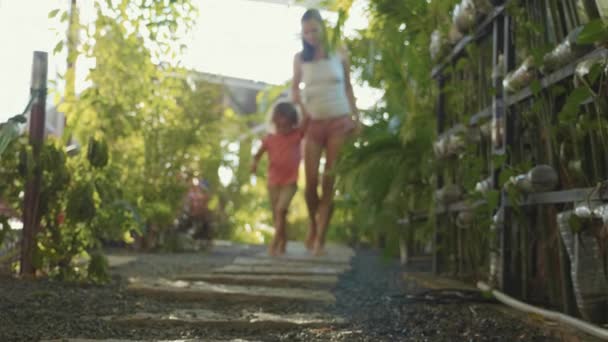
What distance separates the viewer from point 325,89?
4668 mm

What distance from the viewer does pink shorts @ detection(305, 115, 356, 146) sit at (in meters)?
4.59

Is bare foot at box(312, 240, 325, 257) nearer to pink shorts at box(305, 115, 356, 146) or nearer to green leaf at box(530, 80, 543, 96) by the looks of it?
pink shorts at box(305, 115, 356, 146)

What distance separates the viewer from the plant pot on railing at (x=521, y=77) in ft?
6.00

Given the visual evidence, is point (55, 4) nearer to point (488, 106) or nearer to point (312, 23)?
point (488, 106)

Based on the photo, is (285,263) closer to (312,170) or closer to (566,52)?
(312,170)

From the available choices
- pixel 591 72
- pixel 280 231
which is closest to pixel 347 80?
pixel 280 231

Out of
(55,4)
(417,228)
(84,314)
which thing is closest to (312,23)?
(417,228)

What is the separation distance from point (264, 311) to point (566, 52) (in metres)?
1.14

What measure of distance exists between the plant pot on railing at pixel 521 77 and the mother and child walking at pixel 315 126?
2.51 metres

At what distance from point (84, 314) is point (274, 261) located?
209 cm

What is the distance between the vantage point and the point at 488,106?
7.93 feet

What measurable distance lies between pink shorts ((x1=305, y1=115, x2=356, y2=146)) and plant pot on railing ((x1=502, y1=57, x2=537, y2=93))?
8.48ft

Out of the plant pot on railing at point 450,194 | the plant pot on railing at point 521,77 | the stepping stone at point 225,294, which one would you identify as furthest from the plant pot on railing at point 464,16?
the stepping stone at point 225,294

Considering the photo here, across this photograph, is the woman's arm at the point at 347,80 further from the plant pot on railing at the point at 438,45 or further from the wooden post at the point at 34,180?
the wooden post at the point at 34,180
